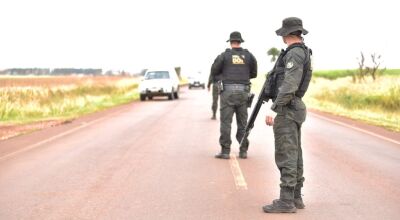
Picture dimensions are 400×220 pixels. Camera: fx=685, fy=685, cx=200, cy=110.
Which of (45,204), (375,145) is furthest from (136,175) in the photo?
(375,145)

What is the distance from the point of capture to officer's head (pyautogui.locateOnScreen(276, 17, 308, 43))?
6.84 metres

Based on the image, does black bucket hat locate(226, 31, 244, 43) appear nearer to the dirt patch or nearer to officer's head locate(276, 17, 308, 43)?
officer's head locate(276, 17, 308, 43)

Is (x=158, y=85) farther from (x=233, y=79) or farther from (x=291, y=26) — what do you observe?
(x=291, y=26)

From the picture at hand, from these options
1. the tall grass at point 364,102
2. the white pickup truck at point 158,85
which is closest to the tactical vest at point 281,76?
the tall grass at point 364,102

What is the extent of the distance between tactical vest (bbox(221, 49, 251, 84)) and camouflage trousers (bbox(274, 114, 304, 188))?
4.09 m

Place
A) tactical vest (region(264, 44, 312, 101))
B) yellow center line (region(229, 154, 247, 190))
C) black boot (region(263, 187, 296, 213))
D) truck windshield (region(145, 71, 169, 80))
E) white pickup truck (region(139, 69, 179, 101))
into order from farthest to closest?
A: truck windshield (region(145, 71, 169, 80)), white pickup truck (region(139, 69, 179, 101)), yellow center line (region(229, 154, 247, 190)), black boot (region(263, 187, 296, 213)), tactical vest (region(264, 44, 312, 101))

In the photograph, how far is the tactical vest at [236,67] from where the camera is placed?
36.6ft

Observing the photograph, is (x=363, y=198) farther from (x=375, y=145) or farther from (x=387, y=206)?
(x=375, y=145)

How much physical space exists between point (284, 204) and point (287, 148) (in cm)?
58

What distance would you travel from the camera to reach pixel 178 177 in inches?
371

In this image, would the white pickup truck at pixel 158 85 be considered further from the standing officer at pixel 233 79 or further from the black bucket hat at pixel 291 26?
the black bucket hat at pixel 291 26

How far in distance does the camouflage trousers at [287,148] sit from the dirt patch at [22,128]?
10075mm

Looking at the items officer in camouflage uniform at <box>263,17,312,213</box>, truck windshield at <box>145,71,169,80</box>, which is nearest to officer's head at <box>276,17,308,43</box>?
officer in camouflage uniform at <box>263,17,312,213</box>

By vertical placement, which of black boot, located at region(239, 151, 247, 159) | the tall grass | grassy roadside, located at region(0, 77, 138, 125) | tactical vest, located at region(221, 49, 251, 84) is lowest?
the tall grass
